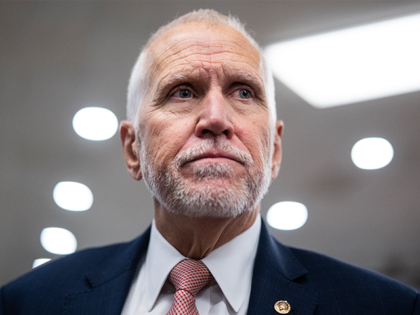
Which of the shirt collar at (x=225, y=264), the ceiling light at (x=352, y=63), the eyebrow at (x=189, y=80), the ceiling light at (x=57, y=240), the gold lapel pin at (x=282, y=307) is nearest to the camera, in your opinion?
the gold lapel pin at (x=282, y=307)

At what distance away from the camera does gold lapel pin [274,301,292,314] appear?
1377mm

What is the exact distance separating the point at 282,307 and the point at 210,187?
49cm

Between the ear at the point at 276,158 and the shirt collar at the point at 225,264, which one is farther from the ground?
the ear at the point at 276,158

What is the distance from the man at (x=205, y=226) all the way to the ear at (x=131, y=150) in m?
0.01

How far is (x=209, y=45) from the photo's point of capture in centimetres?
170

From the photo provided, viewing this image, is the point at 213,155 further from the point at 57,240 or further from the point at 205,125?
the point at 57,240

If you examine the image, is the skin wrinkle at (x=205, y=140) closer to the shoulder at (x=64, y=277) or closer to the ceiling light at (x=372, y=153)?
the shoulder at (x=64, y=277)

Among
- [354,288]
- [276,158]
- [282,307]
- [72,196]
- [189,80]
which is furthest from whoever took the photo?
[72,196]

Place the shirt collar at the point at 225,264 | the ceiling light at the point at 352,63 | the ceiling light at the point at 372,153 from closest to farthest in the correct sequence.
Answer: the shirt collar at the point at 225,264
the ceiling light at the point at 352,63
the ceiling light at the point at 372,153

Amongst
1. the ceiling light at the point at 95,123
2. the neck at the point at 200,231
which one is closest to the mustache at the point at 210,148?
the neck at the point at 200,231

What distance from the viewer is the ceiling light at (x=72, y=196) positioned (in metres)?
3.23

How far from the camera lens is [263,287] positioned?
146 cm

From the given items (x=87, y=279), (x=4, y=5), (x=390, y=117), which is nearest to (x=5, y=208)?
(x=4, y=5)

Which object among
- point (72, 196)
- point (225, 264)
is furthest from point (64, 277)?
point (72, 196)
